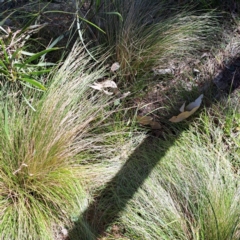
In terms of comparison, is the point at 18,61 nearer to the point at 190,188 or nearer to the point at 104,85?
the point at 104,85

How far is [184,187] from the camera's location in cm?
197

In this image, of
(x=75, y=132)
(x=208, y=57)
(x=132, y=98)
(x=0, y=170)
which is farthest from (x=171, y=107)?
(x=0, y=170)

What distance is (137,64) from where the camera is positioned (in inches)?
94.9

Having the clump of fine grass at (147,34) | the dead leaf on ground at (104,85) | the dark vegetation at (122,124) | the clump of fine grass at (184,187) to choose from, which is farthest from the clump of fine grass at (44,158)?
the clump of fine grass at (147,34)

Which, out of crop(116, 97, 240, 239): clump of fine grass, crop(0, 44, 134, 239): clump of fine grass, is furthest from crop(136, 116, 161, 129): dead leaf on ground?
crop(0, 44, 134, 239): clump of fine grass

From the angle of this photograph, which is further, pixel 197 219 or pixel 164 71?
pixel 164 71

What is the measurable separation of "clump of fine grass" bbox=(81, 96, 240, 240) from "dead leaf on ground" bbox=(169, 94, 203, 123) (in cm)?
8

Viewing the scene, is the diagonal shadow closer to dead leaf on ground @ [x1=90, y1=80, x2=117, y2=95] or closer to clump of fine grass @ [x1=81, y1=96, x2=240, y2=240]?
clump of fine grass @ [x1=81, y1=96, x2=240, y2=240]

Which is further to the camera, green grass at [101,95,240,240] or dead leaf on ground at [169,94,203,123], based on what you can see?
dead leaf on ground at [169,94,203,123]

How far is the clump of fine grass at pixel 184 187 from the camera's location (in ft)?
6.12

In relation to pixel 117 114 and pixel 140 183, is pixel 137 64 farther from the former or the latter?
pixel 140 183

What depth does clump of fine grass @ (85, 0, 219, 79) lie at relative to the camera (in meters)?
2.40

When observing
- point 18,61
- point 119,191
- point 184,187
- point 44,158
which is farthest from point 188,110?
point 18,61

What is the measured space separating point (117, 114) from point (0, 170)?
73 centimetres
